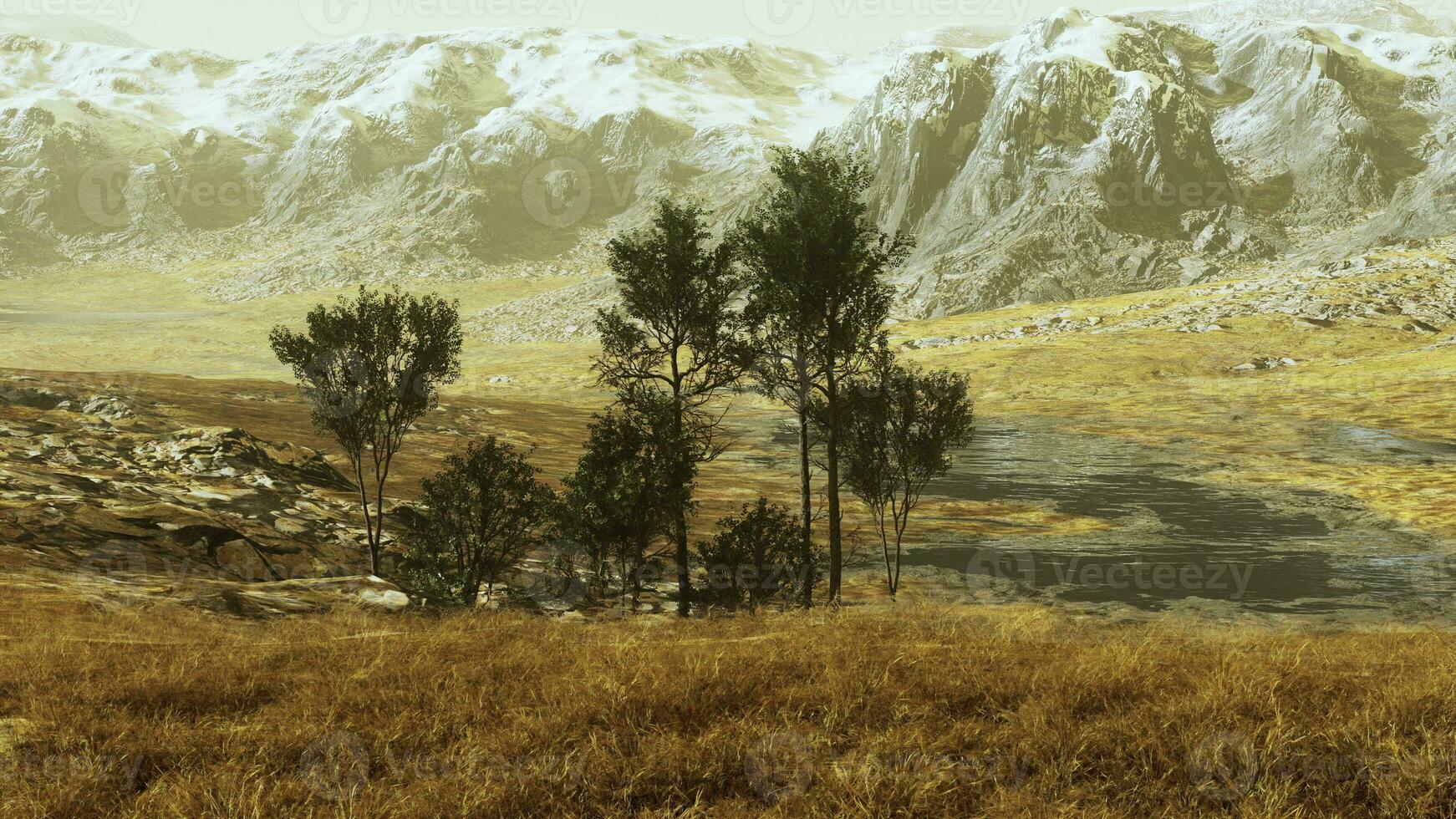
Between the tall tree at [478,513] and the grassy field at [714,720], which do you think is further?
the tall tree at [478,513]

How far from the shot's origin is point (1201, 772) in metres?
6.39

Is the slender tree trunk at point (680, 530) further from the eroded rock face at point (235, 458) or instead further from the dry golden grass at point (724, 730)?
the eroded rock face at point (235, 458)

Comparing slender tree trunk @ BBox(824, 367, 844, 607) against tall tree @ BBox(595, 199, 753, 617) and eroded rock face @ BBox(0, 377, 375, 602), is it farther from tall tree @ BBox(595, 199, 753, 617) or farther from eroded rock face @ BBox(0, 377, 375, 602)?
eroded rock face @ BBox(0, 377, 375, 602)

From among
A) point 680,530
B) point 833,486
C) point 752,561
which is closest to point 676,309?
point 680,530

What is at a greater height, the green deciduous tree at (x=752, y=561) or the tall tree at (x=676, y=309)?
the tall tree at (x=676, y=309)

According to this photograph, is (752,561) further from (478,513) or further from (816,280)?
(816,280)

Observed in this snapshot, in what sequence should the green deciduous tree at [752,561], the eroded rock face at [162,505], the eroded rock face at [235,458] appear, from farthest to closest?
the eroded rock face at [235,458] < the green deciduous tree at [752,561] < the eroded rock face at [162,505]

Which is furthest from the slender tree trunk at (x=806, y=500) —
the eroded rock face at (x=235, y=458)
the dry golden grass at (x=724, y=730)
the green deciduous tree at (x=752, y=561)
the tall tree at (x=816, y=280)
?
the eroded rock face at (x=235, y=458)

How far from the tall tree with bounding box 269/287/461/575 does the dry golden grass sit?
24802 mm

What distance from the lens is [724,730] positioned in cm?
688

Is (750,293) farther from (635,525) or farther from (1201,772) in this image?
(1201,772)

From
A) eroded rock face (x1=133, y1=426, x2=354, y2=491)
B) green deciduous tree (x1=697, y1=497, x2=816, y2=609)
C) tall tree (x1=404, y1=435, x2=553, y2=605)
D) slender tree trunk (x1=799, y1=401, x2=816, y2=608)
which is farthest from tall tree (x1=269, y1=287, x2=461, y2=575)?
eroded rock face (x1=133, y1=426, x2=354, y2=491)

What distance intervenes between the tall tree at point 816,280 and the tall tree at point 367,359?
43.5ft

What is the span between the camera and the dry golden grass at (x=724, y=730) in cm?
596
